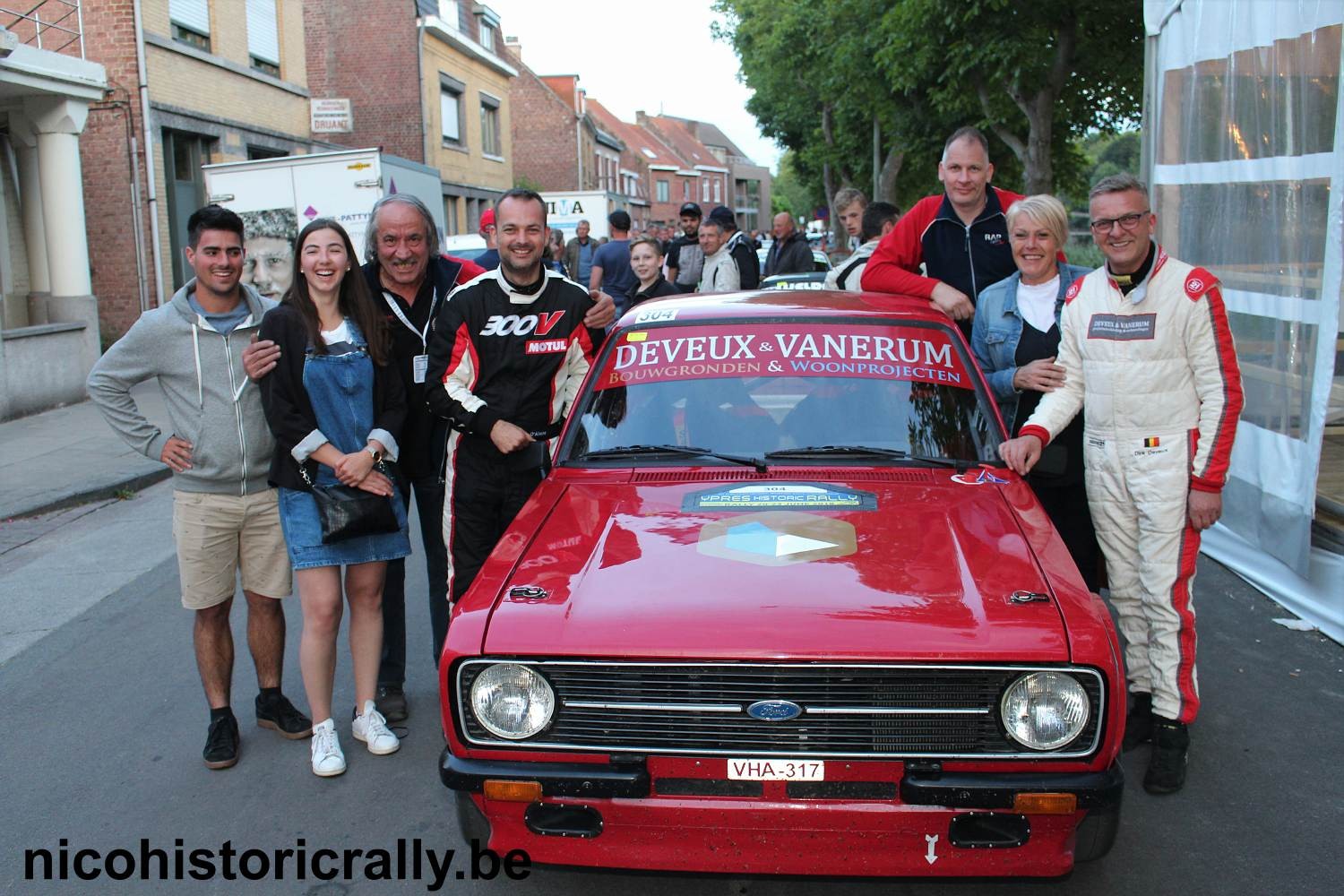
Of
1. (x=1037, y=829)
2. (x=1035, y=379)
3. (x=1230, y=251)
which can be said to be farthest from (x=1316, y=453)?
(x=1037, y=829)

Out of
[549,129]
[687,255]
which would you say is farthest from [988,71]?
[549,129]

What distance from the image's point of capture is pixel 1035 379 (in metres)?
4.29

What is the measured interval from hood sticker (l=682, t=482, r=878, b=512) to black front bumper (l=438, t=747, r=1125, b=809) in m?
0.94

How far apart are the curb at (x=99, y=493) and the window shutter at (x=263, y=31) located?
1243 cm

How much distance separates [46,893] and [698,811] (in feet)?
6.69

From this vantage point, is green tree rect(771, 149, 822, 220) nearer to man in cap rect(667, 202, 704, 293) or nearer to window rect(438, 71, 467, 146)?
window rect(438, 71, 467, 146)

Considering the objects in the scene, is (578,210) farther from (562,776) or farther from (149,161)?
(562,776)

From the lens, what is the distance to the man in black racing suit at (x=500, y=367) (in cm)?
443

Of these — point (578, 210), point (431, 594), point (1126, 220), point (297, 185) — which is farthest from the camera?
point (578, 210)

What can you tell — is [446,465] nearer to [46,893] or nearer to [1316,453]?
[46,893]

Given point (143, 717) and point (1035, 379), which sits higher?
point (1035, 379)

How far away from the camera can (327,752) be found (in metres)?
4.21

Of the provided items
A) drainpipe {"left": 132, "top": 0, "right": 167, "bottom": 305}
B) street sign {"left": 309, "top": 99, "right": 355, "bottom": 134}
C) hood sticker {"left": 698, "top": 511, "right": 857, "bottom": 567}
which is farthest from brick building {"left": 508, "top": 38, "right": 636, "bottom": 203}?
hood sticker {"left": 698, "top": 511, "right": 857, "bottom": 567}

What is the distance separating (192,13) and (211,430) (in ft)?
53.5
